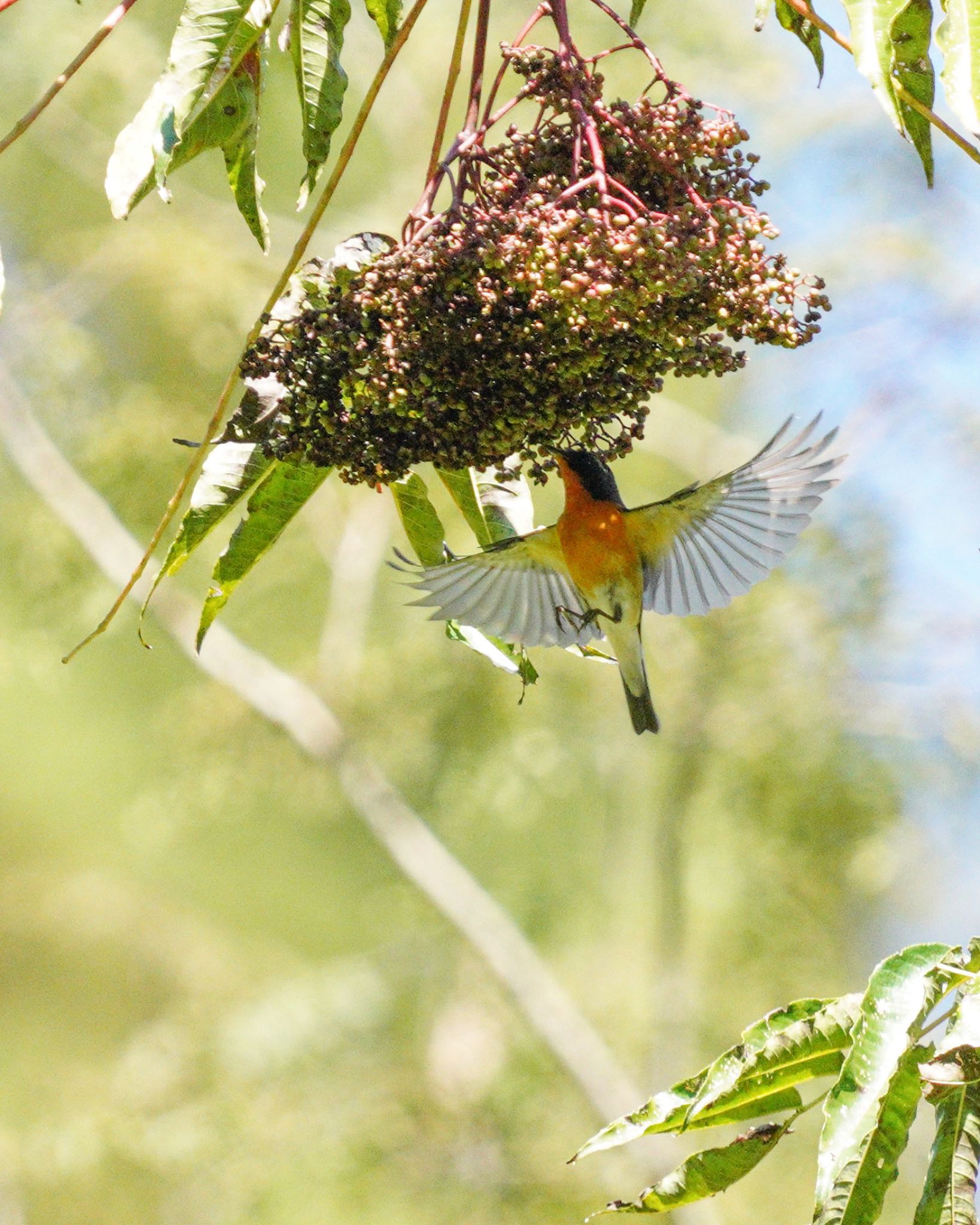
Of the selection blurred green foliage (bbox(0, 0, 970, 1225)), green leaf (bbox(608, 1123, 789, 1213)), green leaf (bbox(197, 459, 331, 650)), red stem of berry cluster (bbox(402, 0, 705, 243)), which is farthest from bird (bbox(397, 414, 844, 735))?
blurred green foliage (bbox(0, 0, 970, 1225))

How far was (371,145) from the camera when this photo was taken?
1095 cm

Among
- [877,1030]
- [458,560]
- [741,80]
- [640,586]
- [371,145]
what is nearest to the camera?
[877,1030]

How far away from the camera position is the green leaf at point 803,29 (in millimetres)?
1976

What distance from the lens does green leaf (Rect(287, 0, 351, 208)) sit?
1883 millimetres

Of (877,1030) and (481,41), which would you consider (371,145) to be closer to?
(481,41)

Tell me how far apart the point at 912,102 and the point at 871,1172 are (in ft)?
4.24

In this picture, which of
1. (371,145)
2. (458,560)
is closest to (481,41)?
(458,560)

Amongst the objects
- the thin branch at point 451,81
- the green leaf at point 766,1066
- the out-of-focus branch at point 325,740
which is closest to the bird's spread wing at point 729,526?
the thin branch at point 451,81

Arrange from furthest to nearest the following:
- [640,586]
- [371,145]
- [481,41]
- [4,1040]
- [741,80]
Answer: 1. [4,1040]
2. [371,145]
3. [741,80]
4. [640,586]
5. [481,41]

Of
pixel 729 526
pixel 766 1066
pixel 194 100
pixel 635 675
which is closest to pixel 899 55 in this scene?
pixel 194 100

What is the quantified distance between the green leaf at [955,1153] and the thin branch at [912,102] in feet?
3.61

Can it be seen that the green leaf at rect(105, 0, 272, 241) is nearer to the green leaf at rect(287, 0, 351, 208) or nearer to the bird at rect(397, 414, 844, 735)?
the green leaf at rect(287, 0, 351, 208)

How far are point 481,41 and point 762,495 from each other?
101 cm

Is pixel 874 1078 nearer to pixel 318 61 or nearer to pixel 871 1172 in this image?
pixel 871 1172
